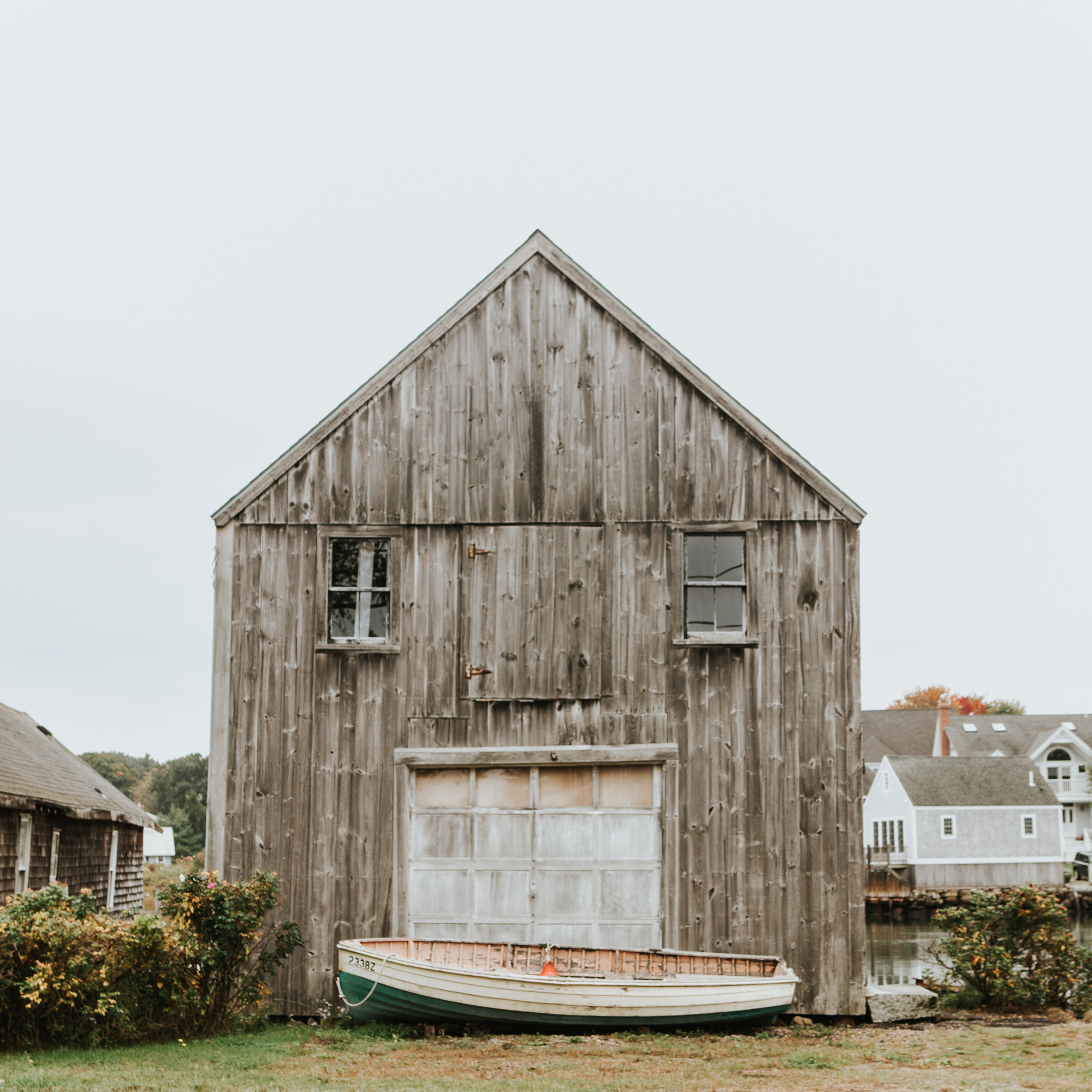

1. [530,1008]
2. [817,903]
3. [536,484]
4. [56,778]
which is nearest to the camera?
[530,1008]

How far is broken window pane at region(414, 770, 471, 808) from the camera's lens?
14352 millimetres

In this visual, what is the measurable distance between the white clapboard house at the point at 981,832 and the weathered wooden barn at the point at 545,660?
148ft

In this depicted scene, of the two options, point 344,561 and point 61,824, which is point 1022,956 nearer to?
point 344,561

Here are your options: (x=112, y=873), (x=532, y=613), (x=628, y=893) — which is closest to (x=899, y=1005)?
(x=628, y=893)

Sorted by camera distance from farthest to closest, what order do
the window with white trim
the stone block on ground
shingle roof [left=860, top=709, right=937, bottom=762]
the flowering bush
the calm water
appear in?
shingle roof [left=860, top=709, right=937, bottom=762]
the calm water
the window with white trim
the stone block on ground
the flowering bush

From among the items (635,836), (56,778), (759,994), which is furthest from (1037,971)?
(56,778)

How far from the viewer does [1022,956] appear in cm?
1502

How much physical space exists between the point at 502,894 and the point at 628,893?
1.50 m

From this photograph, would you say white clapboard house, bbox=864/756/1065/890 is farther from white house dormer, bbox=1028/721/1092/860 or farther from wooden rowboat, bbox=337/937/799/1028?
wooden rowboat, bbox=337/937/799/1028

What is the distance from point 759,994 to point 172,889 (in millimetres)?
6346

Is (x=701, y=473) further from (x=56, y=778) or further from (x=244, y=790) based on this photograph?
(x=56, y=778)

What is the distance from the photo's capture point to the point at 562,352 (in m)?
15.1

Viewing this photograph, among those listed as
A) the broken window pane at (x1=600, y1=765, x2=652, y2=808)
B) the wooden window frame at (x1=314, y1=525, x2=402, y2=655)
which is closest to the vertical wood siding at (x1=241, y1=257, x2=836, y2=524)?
the wooden window frame at (x1=314, y1=525, x2=402, y2=655)

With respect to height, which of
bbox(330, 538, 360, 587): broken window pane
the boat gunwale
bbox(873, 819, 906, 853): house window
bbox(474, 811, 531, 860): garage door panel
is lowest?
bbox(873, 819, 906, 853): house window
